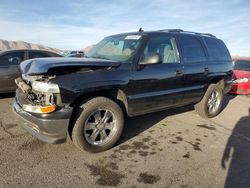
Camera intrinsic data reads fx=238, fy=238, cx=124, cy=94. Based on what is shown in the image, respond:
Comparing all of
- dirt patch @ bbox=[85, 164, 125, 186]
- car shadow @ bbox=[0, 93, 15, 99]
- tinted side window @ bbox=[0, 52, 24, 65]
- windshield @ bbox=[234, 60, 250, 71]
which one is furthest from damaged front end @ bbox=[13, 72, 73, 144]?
windshield @ bbox=[234, 60, 250, 71]

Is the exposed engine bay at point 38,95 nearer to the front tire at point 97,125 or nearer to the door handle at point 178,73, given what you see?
the front tire at point 97,125

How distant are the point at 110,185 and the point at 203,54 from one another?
3.67 meters

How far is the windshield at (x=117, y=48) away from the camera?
413 cm

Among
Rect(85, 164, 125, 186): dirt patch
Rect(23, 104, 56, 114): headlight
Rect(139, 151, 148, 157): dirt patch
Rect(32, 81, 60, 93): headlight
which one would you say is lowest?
Rect(85, 164, 125, 186): dirt patch

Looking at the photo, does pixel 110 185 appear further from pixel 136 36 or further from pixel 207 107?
pixel 207 107

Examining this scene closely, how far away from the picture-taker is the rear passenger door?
190 inches

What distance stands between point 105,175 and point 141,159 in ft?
2.25

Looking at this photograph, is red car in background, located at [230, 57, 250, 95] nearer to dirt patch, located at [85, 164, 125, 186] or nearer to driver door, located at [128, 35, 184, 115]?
driver door, located at [128, 35, 184, 115]

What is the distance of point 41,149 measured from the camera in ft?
12.3

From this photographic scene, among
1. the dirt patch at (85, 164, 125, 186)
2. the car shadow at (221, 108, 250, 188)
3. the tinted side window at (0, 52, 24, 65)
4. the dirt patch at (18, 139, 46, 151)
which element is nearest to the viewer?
the dirt patch at (85, 164, 125, 186)

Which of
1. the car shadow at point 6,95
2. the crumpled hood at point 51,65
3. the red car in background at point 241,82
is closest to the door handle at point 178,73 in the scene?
the crumpled hood at point 51,65

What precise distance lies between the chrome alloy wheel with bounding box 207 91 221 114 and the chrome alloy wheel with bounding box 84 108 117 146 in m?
3.04

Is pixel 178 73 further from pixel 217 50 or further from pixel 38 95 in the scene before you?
pixel 38 95

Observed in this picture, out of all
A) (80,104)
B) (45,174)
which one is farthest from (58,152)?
(80,104)
